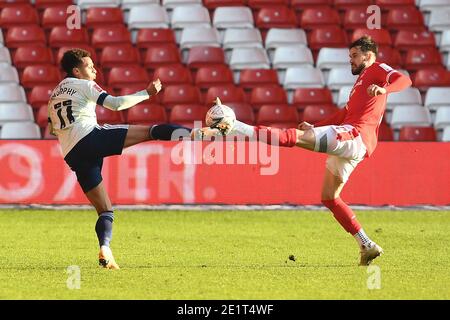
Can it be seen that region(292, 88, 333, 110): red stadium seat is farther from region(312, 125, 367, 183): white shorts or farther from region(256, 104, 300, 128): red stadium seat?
region(312, 125, 367, 183): white shorts

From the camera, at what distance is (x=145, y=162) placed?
47.6ft

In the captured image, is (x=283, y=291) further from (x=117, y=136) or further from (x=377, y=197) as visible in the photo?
(x=377, y=197)

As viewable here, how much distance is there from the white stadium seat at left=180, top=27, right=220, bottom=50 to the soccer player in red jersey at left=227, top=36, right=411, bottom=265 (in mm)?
9728

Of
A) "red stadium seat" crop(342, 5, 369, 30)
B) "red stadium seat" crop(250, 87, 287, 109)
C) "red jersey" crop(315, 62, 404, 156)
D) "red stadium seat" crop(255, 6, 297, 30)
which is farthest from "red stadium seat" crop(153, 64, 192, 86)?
"red jersey" crop(315, 62, 404, 156)

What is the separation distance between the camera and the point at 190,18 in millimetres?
19078

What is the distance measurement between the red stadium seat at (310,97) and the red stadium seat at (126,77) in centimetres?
272

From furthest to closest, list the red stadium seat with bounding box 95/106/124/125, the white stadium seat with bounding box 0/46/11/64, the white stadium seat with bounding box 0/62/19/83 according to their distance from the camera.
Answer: the white stadium seat with bounding box 0/46/11/64 < the white stadium seat with bounding box 0/62/19/83 < the red stadium seat with bounding box 95/106/124/125

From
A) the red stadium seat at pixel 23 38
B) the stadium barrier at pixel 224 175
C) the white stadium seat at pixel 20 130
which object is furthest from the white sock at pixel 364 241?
the red stadium seat at pixel 23 38

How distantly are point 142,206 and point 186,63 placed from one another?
480 centimetres

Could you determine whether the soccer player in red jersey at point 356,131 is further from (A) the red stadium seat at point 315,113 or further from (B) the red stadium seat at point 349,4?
(B) the red stadium seat at point 349,4

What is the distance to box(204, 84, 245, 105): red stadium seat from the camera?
57.1 ft

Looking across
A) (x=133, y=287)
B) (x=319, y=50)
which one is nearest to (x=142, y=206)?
(x=319, y=50)

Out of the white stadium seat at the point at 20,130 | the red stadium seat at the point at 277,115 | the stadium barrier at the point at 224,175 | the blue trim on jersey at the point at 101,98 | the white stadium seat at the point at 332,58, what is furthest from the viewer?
the white stadium seat at the point at 332,58

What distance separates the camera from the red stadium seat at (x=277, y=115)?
17078mm
